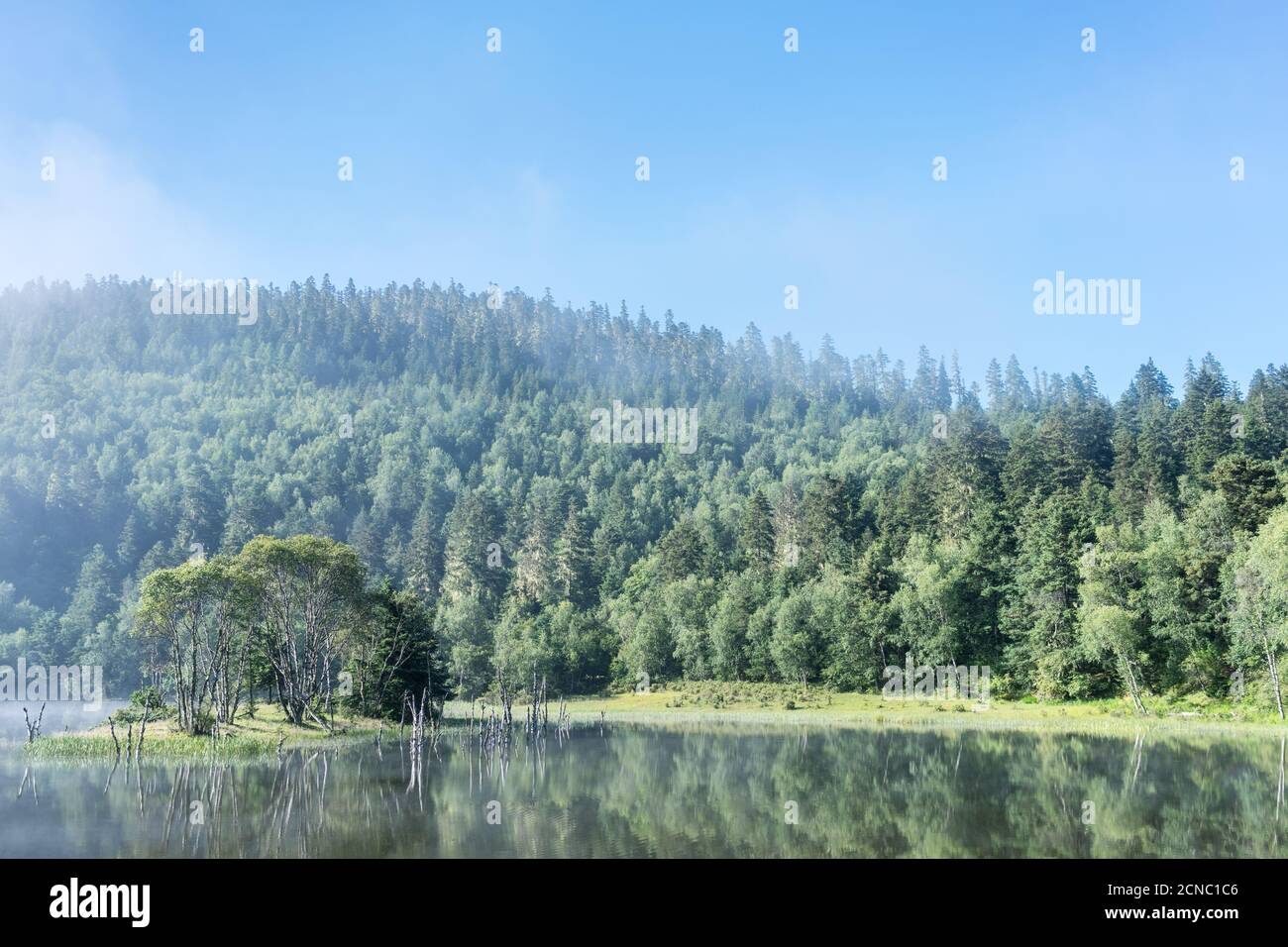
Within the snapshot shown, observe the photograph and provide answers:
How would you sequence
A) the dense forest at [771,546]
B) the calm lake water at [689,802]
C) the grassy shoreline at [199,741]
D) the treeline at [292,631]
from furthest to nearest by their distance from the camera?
the dense forest at [771,546] < the treeline at [292,631] < the grassy shoreline at [199,741] < the calm lake water at [689,802]

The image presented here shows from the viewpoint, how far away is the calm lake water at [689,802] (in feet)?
90.5

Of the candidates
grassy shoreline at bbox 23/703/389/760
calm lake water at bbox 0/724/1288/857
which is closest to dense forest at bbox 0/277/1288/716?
grassy shoreline at bbox 23/703/389/760

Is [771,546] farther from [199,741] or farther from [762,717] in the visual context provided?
[199,741]

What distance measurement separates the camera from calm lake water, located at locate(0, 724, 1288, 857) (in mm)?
27578

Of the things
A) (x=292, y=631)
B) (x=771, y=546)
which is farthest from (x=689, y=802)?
(x=771, y=546)

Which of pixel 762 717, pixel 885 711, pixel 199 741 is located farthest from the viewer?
pixel 762 717

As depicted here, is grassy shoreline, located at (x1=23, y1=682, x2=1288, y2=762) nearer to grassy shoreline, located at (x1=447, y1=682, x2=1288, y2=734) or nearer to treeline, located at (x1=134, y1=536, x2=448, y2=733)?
grassy shoreline, located at (x1=447, y1=682, x2=1288, y2=734)

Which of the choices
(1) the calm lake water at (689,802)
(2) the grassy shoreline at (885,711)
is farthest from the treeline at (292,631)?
(2) the grassy shoreline at (885,711)

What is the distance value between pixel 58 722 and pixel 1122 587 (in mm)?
96060

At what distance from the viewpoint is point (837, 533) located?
11394 centimetres

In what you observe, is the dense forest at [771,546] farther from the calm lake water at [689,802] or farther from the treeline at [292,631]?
the calm lake water at [689,802]

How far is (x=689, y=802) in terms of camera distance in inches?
1409
